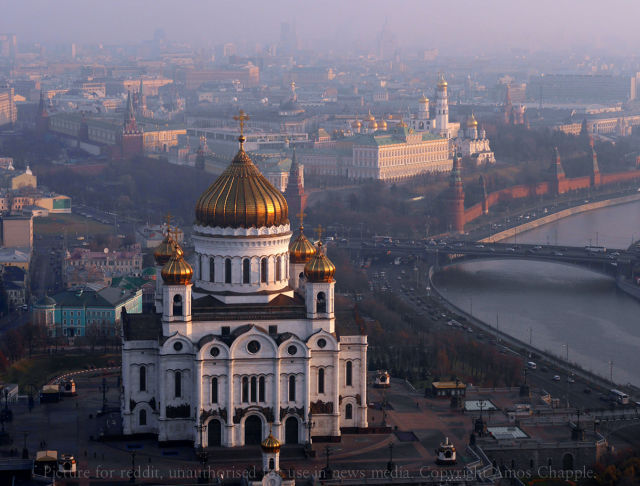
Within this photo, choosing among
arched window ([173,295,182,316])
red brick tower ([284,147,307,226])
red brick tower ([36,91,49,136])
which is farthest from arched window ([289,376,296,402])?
red brick tower ([36,91,49,136])

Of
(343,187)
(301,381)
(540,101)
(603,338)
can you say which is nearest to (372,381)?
(301,381)

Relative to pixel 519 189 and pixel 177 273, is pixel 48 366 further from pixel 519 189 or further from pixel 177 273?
pixel 519 189

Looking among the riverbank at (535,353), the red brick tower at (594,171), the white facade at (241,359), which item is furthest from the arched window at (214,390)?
the red brick tower at (594,171)

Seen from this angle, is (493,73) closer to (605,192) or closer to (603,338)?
(605,192)

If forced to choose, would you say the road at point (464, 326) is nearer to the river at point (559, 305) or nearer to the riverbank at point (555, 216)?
the river at point (559, 305)

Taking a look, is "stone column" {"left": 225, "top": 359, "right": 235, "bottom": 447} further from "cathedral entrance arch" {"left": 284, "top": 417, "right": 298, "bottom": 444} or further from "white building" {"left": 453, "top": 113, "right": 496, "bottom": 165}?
"white building" {"left": 453, "top": 113, "right": 496, "bottom": 165}

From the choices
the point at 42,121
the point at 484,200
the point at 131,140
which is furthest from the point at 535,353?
the point at 42,121
